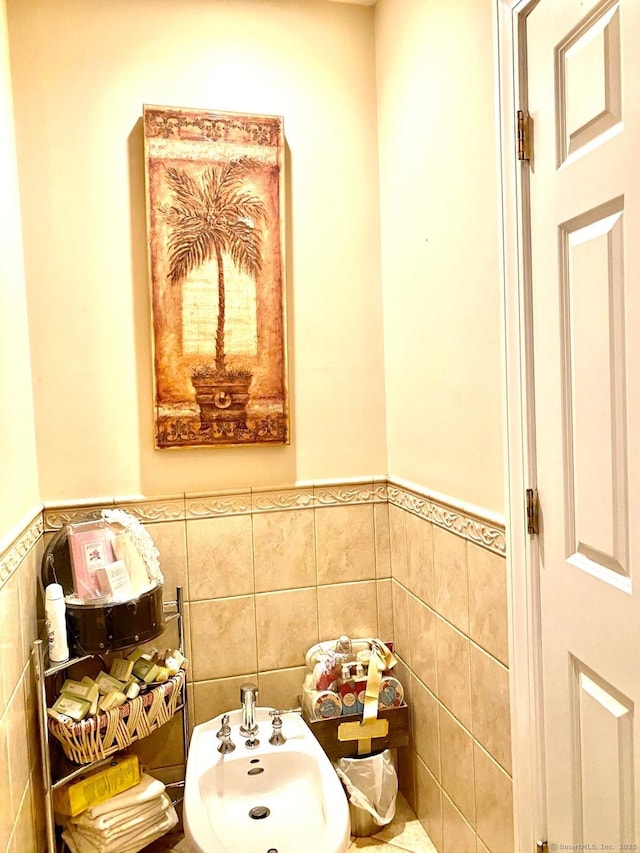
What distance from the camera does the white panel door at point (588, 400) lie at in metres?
1.00

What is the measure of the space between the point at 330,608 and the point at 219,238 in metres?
1.22

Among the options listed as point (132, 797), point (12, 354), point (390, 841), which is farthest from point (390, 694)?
point (12, 354)

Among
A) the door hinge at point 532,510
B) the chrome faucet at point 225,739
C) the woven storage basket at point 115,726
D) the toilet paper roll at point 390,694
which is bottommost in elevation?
the chrome faucet at point 225,739

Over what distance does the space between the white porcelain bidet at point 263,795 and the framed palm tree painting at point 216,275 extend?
→ 0.86m

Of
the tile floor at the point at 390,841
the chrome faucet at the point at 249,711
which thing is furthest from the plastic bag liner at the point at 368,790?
the chrome faucet at the point at 249,711

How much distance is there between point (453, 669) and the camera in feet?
5.43

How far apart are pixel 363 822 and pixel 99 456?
4.32 feet

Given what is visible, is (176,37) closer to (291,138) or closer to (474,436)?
(291,138)

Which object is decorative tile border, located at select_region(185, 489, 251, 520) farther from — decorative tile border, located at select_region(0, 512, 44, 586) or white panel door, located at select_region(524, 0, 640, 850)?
white panel door, located at select_region(524, 0, 640, 850)

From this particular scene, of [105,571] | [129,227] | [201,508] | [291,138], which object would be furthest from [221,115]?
[105,571]

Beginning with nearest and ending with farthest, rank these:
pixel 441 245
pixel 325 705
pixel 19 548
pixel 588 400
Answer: pixel 588 400
pixel 19 548
pixel 441 245
pixel 325 705

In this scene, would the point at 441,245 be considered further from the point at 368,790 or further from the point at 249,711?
the point at 368,790

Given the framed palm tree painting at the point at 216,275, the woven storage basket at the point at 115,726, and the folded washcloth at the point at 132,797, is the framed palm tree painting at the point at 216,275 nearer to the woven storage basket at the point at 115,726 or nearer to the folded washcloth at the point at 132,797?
the woven storage basket at the point at 115,726

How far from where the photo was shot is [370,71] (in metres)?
2.07
